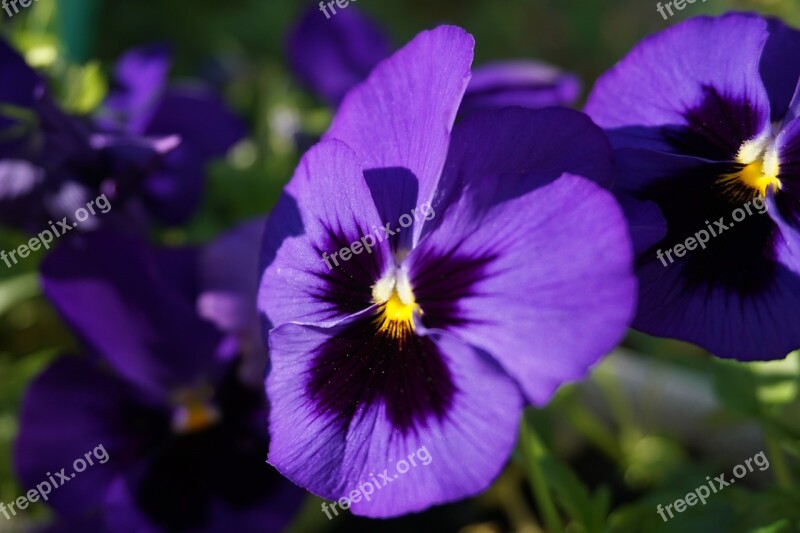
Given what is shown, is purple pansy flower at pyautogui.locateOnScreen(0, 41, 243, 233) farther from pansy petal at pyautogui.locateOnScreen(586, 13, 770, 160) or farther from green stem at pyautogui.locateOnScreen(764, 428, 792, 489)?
green stem at pyautogui.locateOnScreen(764, 428, 792, 489)

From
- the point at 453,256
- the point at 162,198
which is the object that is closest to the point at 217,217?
the point at 162,198

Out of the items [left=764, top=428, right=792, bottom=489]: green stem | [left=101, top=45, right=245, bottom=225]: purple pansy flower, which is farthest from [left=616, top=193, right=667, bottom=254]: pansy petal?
[left=101, top=45, right=245, bottom=225]: purple pansy flower

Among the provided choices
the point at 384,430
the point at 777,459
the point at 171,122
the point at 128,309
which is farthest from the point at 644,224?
the point at 171,122

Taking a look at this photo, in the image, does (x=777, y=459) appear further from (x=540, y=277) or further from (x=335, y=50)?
(x=335, y=50)

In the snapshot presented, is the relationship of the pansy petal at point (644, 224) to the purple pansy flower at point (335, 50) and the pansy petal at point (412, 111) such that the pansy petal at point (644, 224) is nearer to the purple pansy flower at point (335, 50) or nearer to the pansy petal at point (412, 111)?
the pansy petal at point (412, 111)

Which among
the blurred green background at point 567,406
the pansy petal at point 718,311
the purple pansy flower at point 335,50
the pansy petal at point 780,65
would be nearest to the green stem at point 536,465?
the blurred green background at point 567,406

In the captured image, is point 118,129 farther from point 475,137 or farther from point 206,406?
point 475,137

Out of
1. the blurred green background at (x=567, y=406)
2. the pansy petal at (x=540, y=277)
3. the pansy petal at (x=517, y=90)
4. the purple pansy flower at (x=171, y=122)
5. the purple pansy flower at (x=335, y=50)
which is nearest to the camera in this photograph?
the pansy petal at (x=540, y=277)
